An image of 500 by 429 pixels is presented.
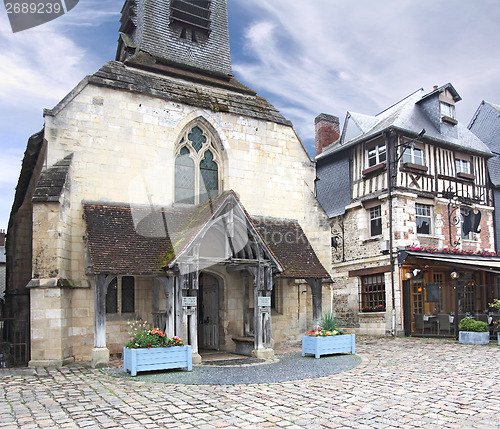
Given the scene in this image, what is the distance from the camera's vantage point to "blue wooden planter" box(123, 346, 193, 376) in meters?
8.66

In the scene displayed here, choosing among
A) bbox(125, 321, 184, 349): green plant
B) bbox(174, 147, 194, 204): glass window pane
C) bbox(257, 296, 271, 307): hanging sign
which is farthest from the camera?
bbox(174, 147, 194, 204): glass window pane

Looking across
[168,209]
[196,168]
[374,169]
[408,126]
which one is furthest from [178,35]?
[408,126]

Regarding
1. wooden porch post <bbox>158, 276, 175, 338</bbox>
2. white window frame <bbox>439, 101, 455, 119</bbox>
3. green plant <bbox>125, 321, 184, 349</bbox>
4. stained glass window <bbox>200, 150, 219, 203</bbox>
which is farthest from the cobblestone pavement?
white window frame <bbox>439, 101, 455, 119</bbox>

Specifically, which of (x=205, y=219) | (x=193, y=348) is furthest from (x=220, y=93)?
(x=193, y=348)

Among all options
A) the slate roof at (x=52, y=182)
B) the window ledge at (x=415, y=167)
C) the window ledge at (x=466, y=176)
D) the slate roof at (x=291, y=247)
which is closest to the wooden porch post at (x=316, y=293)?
the slate roof at (x=291, y=247)

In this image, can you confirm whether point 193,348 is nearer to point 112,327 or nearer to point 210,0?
point 112,327

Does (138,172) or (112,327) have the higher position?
(138,172)

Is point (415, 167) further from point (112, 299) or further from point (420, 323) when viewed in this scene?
point (112, 299)

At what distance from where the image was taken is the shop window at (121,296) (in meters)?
11.3

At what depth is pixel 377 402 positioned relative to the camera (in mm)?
6387

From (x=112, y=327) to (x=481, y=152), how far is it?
15.9 metres

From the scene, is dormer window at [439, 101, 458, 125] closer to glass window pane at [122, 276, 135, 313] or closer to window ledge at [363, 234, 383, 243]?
window ledge at [363, 234, 383, 243]

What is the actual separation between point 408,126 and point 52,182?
13.1 metres

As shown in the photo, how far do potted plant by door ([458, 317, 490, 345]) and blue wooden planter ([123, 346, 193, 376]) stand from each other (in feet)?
27.4
